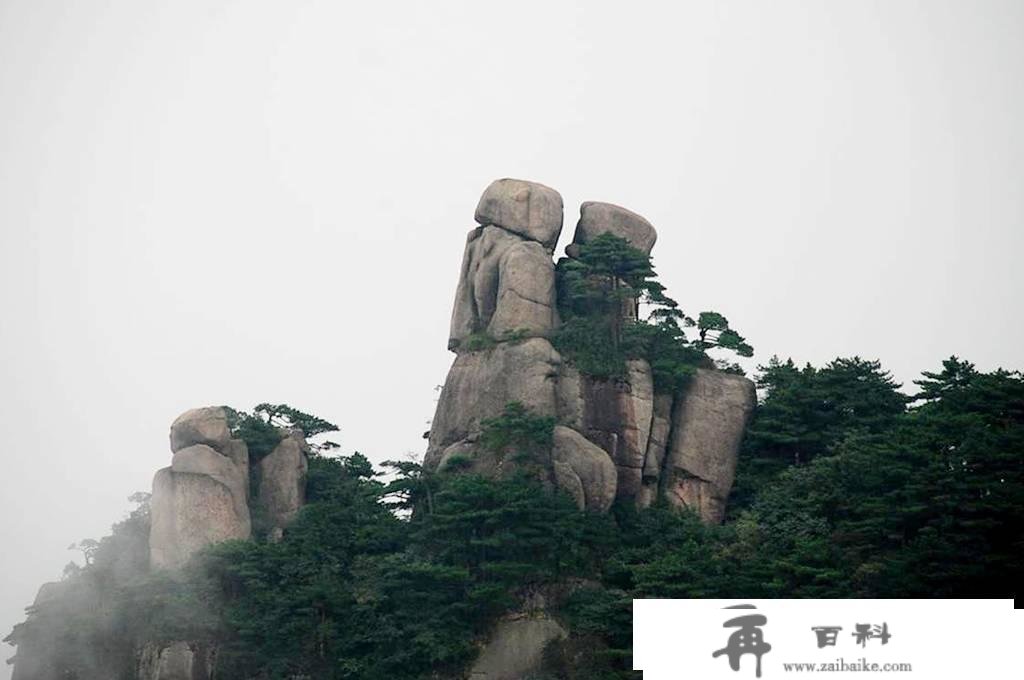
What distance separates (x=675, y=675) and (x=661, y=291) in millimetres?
22693

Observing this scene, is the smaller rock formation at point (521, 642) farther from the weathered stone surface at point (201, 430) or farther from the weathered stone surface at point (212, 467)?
the weathered stone surface at point (201, 430)

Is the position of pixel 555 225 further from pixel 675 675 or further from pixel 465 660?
pixel 675 675

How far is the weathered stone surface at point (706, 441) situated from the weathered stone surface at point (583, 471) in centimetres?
262

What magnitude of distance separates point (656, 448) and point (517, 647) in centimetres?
883

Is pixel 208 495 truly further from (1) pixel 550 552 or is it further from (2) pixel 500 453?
(1) pixel 550 552

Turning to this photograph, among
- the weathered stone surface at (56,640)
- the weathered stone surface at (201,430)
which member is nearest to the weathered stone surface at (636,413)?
the weathered stone surface at (201,430)

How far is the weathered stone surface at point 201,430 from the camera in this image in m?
45.2

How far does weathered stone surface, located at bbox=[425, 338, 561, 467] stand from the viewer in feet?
150

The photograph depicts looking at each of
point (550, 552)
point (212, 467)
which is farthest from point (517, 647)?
point (212, 467)

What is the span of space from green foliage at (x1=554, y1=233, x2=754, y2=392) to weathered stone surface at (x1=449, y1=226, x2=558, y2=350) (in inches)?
31.7

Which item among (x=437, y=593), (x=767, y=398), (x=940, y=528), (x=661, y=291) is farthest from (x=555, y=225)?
(x=940, y=528)

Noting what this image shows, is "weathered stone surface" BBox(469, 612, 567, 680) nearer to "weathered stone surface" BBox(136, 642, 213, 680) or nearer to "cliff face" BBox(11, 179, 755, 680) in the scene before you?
"cliff face" BBox(11, 179, 755, 680)

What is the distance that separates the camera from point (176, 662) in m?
41.0

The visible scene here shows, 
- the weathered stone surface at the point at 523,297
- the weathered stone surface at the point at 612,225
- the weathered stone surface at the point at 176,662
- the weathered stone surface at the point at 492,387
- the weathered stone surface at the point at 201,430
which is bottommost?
the weathered stone surface at the point at 176,662
